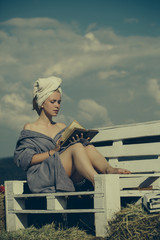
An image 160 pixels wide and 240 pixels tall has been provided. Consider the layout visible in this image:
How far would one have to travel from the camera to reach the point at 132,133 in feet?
18.6

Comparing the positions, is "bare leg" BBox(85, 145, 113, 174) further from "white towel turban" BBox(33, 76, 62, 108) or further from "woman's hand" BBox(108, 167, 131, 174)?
"white towel turban" BBox(33, 76, 62, 108)

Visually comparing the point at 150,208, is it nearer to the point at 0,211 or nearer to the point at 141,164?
the point at 141,164

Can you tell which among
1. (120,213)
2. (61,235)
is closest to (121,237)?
(120,213)

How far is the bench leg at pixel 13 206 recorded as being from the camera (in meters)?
4.82

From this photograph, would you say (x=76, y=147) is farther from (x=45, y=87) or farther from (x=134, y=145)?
(x=134, y=145)

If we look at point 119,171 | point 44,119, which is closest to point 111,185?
point 119,171

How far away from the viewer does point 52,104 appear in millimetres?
5062

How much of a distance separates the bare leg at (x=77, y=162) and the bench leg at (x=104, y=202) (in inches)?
8.4

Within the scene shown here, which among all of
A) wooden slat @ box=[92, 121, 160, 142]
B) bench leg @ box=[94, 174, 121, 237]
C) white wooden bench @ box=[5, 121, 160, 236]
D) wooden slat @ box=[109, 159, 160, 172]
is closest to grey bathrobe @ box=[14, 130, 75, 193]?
white wooden bench @ box=[5, 121, 160, 236]

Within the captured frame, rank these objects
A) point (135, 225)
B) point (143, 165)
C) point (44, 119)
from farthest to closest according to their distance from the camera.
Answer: point (143, 165) → point (44, 119) → point (135, 225)

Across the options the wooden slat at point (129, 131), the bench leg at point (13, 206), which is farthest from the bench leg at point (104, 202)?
the wooden slat at point (129, 131)

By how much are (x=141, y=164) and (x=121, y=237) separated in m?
1.93

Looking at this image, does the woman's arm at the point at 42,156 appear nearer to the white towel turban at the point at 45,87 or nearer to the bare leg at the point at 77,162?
the bare leg at the point at 77,162

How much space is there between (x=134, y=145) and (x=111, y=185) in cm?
170
